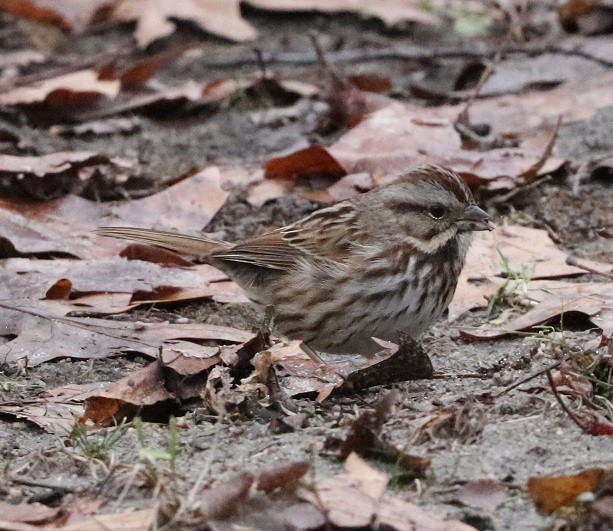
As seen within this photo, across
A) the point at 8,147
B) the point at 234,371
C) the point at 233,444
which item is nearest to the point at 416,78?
the point at 8,147

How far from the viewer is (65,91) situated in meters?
8.00

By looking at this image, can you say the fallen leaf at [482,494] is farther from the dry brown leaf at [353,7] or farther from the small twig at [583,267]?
the dry brown leaf at [353,7]

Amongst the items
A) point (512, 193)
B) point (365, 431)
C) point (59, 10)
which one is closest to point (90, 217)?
point (512, 193)

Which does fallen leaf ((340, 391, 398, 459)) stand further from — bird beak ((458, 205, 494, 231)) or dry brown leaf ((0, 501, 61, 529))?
bird beak ((458, 205, 494, 231))

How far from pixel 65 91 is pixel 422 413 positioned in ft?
15.7

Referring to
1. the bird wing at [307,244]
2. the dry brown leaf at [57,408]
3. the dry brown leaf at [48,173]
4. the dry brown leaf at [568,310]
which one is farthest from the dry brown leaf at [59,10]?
the dry brown leaf at [57,408]

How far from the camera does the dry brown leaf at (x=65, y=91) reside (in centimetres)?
794

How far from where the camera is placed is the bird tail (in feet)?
18.5

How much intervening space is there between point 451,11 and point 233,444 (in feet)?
24.2

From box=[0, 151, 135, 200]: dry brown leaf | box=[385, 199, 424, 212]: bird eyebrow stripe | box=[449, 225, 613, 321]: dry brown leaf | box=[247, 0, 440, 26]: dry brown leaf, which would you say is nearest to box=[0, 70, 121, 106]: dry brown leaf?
box=[0, 151, 135, 200]: dry brown leaf

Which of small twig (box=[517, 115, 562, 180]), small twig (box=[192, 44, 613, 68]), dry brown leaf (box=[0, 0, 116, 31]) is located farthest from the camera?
dry brown leaf (box=[0, 0, 116, 31])

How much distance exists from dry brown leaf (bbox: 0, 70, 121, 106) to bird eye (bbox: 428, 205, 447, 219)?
3.46 m

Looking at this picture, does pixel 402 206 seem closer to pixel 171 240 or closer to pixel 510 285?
pixel 510 285

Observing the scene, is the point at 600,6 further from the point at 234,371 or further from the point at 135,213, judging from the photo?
the point at 234,371
